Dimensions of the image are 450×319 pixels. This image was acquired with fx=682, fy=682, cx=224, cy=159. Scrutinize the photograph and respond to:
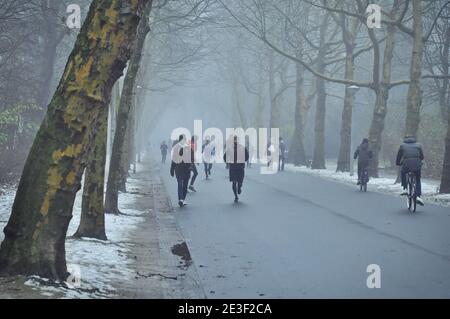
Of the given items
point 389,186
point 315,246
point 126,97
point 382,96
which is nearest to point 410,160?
point 315,246

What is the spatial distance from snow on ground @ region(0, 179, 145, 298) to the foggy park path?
1.09 m

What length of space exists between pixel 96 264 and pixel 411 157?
34.7ft

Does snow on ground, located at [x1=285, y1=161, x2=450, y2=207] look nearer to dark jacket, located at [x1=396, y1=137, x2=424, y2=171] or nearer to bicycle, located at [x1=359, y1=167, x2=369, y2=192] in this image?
bicycle, located at [x1=359, y1=167, x2=369, y2=192]

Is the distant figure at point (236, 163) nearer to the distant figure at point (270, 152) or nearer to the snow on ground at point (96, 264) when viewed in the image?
the snow on ground at point (96, 264)

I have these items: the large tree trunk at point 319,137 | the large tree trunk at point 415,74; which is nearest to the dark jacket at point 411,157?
the large tree trunk at point 415,74

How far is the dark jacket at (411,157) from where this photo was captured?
17.2 meters

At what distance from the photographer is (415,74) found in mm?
25281

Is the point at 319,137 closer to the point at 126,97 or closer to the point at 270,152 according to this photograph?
the point at 270,152

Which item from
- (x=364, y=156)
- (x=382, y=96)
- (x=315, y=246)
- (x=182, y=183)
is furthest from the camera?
(x=382, y=96)

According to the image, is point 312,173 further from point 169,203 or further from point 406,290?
point 406,290

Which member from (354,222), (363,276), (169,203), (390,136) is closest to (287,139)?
(390,136)

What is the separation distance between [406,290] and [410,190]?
937cm

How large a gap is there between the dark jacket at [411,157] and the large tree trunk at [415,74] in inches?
317

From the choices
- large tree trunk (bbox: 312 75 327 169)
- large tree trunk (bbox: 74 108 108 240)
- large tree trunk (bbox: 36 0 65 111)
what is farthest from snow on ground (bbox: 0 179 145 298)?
large tree trunk (bbox: 312 75 327 169)
